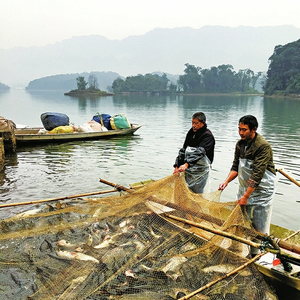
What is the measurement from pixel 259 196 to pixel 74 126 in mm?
13957

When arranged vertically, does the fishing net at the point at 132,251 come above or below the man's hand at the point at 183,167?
below

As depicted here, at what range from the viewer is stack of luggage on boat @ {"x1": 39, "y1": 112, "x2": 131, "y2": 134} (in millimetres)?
16078

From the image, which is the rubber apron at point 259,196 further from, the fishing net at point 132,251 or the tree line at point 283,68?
the tree line at point 283,68

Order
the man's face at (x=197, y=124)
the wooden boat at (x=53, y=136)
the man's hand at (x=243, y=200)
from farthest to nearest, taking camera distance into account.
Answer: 1. the wooden boat at (x=53, y=136)
2. the man's face at (x=197, y=124)
3. the man's hand at (x=243, y=200)

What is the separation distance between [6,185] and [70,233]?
17.4ft

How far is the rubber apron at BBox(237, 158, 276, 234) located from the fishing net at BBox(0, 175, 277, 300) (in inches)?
11.3

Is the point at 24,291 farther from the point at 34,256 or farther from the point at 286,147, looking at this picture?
the point at 286,147

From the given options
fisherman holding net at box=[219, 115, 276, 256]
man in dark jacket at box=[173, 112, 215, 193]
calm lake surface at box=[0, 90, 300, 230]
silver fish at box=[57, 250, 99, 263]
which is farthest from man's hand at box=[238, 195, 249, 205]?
silver fish at box=[57, 250, 99, 263]

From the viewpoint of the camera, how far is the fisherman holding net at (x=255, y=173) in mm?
4281

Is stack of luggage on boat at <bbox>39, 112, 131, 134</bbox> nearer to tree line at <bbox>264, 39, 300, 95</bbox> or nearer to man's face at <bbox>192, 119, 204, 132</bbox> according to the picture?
man's face at <bbox>192, 119, 204, 132</bbox>

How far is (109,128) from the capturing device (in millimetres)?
18219

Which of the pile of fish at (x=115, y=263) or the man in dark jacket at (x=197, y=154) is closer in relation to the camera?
the pile of fish at (x=115, y=263)

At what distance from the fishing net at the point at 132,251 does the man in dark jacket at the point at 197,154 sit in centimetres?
41

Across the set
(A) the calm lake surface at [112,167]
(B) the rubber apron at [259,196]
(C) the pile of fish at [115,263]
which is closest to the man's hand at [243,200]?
(B) the rubber apron at [259,196]
